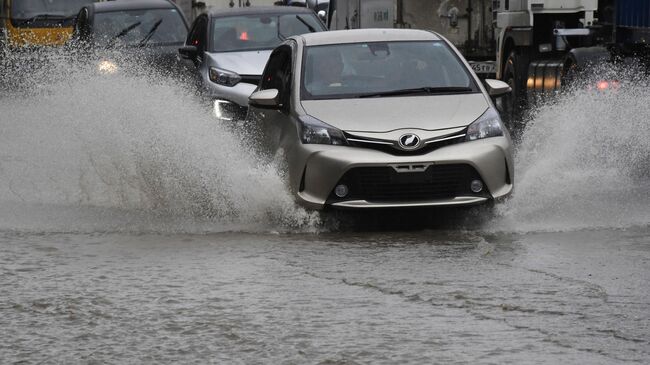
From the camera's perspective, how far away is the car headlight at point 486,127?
11648 mm

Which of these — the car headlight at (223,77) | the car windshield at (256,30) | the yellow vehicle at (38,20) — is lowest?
the yellow vehicle at (38,20)

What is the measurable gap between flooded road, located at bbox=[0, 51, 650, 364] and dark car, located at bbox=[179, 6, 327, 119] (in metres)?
2.67

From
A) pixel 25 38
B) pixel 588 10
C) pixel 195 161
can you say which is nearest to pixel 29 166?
pixel 195 161

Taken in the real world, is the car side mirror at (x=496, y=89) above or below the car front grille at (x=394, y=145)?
above

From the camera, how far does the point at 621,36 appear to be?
1827 cm

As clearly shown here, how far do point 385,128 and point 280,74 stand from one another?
2.17 metres

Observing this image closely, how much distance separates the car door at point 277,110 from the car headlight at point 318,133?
156 mm

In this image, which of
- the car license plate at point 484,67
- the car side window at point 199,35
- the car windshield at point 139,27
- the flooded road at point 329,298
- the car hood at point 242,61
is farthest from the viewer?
the car license plate at point 484,67

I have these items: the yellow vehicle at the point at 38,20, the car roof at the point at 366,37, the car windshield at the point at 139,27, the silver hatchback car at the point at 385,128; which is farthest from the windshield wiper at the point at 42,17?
the silver hatchback car at the point at 385,128

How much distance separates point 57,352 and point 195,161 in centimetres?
586

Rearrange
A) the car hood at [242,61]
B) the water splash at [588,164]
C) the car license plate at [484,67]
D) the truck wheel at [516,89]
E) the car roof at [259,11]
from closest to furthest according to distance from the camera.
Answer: the water splash at [588,164]
the car hood at [242,61]
the car roof at [259,11]
the truck wheel at [516,89]
the car license plate at [484,67]

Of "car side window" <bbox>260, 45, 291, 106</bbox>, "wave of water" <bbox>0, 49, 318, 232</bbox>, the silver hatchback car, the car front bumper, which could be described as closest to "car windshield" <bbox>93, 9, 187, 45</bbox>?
"wave of water" <bbox>0, 49, 318, 232</bbox>

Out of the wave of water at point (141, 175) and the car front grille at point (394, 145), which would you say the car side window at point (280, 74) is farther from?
the car front grille at point (394, 145)

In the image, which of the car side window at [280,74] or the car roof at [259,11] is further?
the car roof at [259,11]
